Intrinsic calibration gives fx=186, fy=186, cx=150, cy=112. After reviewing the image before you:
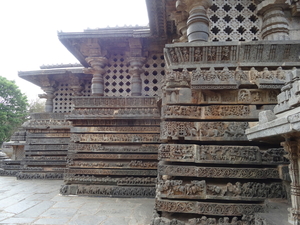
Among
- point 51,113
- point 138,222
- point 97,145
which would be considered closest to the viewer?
point 138,222

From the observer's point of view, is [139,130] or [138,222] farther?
[139,130]

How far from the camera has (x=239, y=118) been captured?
3396 mm

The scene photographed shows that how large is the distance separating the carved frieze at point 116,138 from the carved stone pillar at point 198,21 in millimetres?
3420

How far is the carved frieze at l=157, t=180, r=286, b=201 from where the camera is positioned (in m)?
3.10

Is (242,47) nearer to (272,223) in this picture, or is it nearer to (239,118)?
(239,118)

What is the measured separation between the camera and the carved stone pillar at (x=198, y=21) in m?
3.62

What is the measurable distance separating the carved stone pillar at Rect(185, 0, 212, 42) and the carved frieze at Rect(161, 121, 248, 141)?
166 centimetres

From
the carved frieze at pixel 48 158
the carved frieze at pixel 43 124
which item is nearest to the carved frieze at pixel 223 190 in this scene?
the carved frieze at pixel 48 158

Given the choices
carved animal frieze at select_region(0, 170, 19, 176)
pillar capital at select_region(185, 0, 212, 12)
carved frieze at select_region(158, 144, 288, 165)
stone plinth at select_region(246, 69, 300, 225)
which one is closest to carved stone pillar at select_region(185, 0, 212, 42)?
pillar capital at select_region(185, 0, 212, 12)

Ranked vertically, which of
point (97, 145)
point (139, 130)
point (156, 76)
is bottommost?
point (97, 145)

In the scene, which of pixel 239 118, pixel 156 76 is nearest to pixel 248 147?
pixel 239 118

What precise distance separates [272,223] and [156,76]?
18.1ft

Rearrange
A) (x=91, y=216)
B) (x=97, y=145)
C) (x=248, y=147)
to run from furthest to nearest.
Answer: (x=97, y=145), (x=91, y=216), (x=248, y=147)

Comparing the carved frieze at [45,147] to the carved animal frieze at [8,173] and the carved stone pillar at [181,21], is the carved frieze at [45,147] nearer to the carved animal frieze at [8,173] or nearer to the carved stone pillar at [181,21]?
the carved animal frieze at [8,173]
